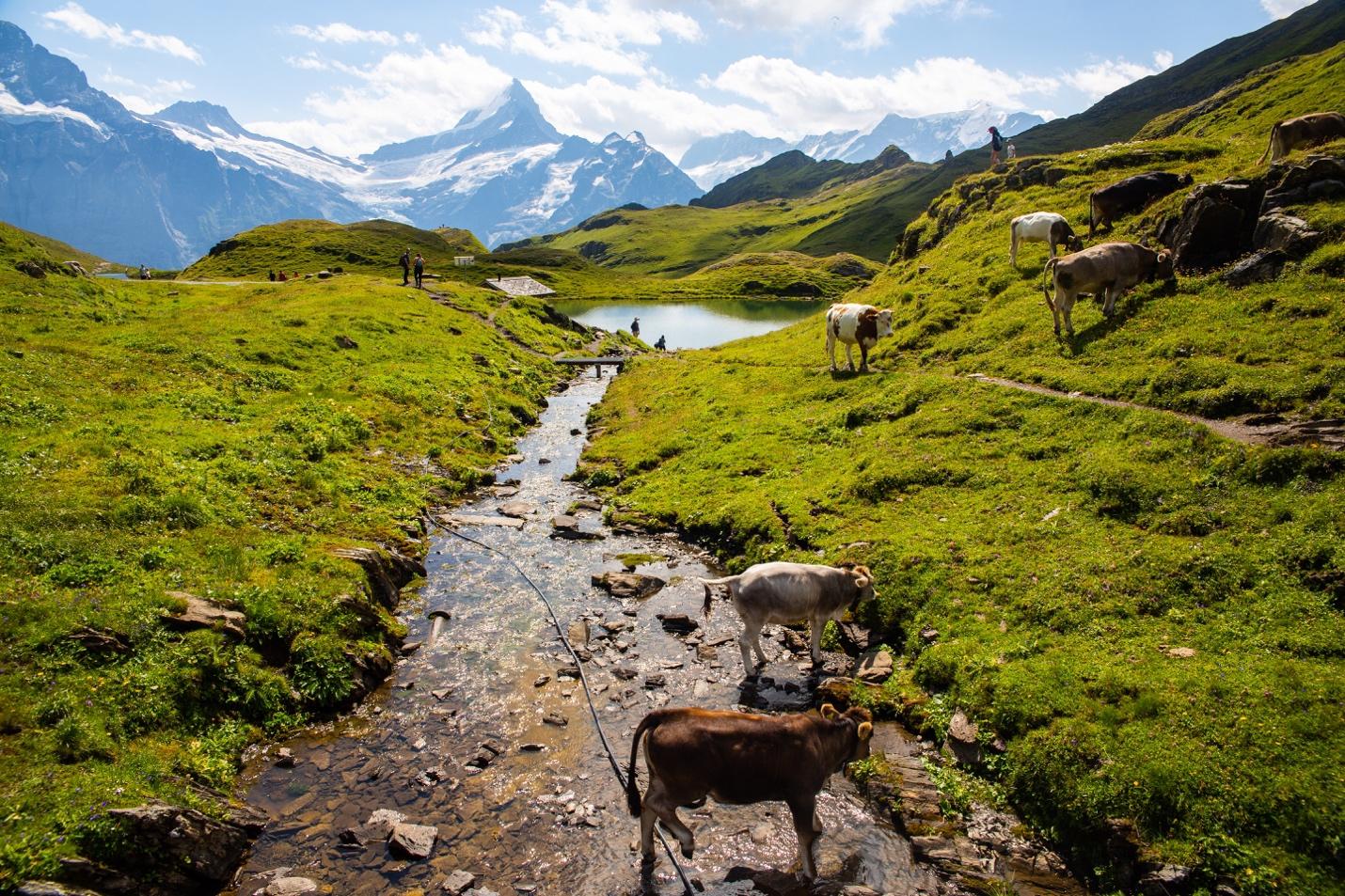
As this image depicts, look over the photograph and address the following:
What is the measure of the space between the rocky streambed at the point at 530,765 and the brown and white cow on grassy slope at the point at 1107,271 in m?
16.6

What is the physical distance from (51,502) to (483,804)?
42.7ft

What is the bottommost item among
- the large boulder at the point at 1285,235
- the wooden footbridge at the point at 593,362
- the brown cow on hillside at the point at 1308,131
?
the wooden footbridge at the point at 593,362

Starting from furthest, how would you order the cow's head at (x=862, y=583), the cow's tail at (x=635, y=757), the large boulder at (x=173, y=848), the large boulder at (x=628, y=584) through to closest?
1. the large boulder at (x=628, y=584)
2. the cow's head at (x=862, y=583)
3. the cow's tail at (x=635, y=757)
4. the large boulder at (x=173, y=848)

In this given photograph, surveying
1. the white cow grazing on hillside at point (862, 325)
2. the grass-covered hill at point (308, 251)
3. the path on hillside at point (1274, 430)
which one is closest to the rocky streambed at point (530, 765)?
the path on hillside at point (1274, 430)

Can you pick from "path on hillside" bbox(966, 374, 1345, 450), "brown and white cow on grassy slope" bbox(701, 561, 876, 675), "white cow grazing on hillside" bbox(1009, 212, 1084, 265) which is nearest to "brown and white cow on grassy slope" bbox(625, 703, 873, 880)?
"brown and white cow on grassy slope" bbox(701, 561, 876, 675)

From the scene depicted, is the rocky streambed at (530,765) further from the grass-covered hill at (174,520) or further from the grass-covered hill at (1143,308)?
Answer: the grass-covered hill at (1143,308)

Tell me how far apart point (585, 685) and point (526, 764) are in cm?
248

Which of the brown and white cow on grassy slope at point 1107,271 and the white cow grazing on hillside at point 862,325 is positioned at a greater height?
the brown and white cow on grassy slope at point 1107,271

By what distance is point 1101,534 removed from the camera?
15.4 meters

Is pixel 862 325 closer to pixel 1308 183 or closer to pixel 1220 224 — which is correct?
pixel 1220 224

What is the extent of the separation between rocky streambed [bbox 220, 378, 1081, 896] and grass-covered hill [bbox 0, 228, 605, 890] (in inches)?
58.3

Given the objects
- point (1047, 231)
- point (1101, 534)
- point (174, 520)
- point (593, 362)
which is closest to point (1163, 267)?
point (1047, 231)

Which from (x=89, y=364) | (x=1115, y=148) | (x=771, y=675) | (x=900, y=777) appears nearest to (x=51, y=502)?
(x=89, y=364)

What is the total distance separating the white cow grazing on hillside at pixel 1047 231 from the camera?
104 feet
